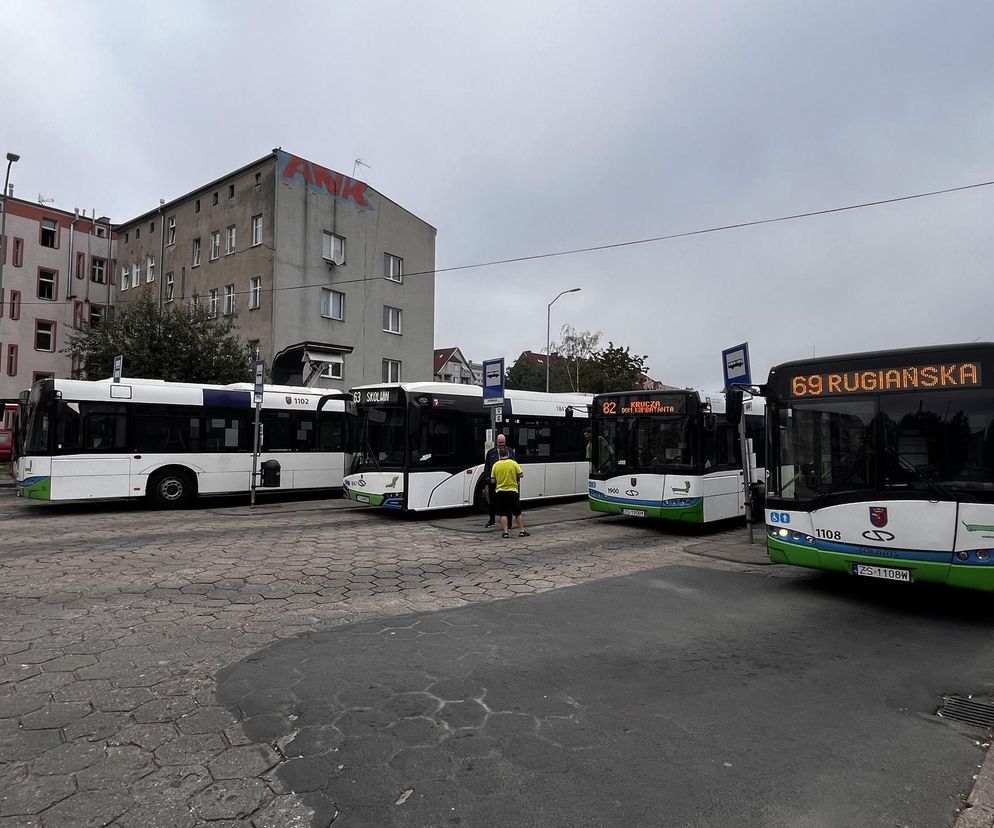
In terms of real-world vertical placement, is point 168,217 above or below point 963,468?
above

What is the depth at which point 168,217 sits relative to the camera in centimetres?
3631

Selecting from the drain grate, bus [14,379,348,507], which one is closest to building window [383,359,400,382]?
bus [14,379,348,507]

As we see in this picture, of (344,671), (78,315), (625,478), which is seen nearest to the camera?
(344,671)

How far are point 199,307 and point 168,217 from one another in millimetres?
13672

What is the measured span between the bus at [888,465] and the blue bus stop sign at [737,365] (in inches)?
111

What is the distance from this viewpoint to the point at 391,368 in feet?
112

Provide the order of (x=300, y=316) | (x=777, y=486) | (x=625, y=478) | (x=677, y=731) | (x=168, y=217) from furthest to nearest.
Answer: (x=168, y=217) < (x=300, y=316) < (x=625, y=478) < (x=777, y=486) < (x=677, y=731)

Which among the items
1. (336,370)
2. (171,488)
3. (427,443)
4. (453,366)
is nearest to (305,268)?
(336,370)

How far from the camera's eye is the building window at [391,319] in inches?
1325

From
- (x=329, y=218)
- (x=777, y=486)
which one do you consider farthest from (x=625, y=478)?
(x=329, y=218)

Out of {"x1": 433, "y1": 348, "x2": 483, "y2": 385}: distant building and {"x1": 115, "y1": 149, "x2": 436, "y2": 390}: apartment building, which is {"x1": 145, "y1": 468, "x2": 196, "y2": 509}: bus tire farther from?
{"x1": 433, "y1": 348, "x2": 483, "y2": 385}: distant building

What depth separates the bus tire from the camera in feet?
49.3

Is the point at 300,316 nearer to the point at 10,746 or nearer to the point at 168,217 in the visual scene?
the point at 168,217

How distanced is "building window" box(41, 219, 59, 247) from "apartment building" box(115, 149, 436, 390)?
7385 millimetres
